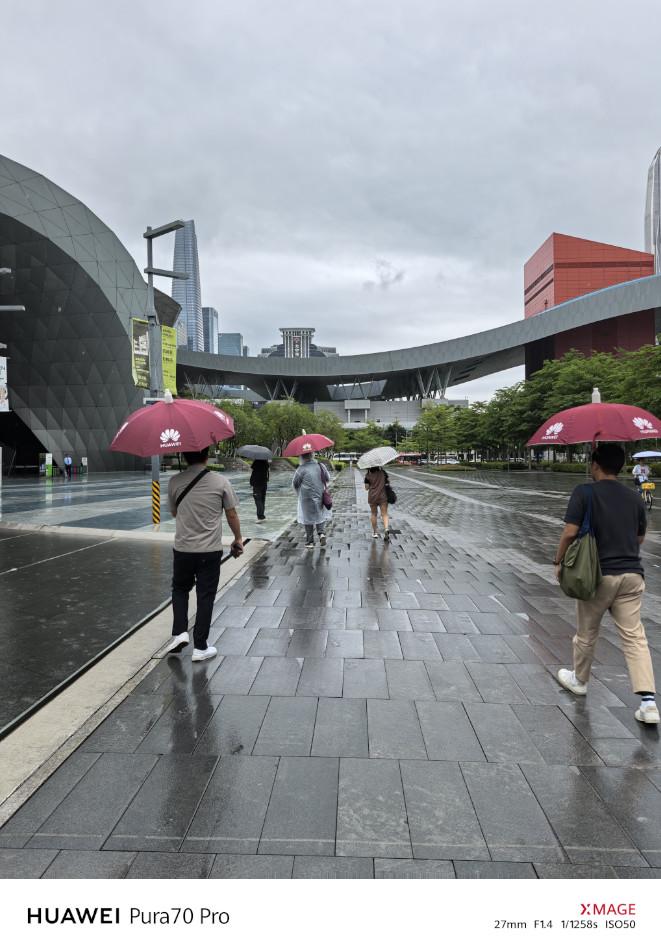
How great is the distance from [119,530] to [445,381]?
271 feet

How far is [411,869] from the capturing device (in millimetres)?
2279

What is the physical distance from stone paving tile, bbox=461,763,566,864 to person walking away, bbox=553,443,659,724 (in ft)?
3.79

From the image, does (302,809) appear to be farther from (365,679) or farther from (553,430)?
(553,430)

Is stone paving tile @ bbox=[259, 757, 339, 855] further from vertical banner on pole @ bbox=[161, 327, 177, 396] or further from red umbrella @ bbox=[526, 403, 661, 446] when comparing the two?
vertical banner on pole @ bbox=[161, 327, 177, 396]

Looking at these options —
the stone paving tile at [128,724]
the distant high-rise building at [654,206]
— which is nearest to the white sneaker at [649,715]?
the stone paving tile at [128,724]

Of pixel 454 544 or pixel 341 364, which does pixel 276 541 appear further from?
pixel 341 364

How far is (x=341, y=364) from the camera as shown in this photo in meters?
90.4

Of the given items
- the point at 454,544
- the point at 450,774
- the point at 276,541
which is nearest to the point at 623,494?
the point at 450,774

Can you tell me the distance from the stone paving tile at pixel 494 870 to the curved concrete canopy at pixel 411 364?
6335cm

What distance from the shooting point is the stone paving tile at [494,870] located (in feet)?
7.36

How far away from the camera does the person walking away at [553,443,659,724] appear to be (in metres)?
3.57

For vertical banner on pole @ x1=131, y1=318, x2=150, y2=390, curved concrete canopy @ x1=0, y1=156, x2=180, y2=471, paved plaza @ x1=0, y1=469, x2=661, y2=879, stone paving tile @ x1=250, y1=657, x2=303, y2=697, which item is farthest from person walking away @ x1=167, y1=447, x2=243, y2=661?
curved concrete canopy @ x1=0, y1=156, x2=180, y2=471
